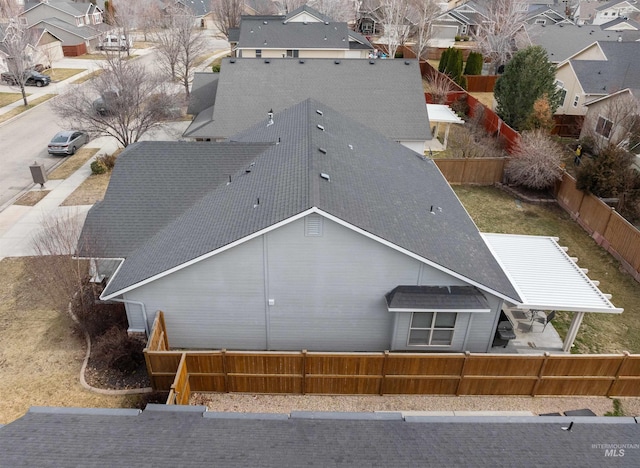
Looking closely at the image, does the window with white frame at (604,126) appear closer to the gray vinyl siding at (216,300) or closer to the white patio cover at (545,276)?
the white patio cover at (545,276)

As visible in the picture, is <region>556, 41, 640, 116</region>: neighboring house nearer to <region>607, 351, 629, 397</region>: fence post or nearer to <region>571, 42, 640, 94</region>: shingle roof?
<region>571, 42, 640, 94</region>: shingle roof

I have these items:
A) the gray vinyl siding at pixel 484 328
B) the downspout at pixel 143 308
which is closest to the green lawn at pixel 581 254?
the gray vinyl siding at pixel 484 328

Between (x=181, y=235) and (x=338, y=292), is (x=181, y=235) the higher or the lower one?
the higher one

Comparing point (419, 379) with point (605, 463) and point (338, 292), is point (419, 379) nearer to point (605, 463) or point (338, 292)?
point (338, 292)

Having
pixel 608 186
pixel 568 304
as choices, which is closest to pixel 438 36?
pixel 608 186

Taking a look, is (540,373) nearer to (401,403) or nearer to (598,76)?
(401,403)

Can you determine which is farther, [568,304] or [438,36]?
[438,36]

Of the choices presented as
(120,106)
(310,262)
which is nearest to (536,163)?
(310,262)
